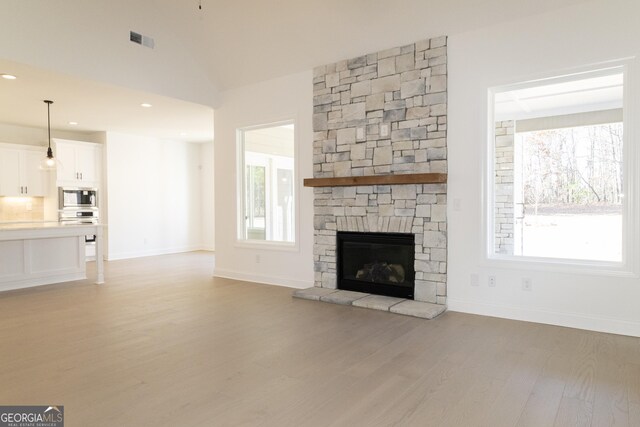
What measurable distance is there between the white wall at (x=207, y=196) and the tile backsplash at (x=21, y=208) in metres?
3.58

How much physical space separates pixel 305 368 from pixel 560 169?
3438 mm

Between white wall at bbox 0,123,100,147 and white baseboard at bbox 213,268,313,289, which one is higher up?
white wall at bbox 0,123,100,147

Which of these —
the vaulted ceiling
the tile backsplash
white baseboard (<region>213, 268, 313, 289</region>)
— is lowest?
white baseboard (<region>213, 268, 313, 289</region>)

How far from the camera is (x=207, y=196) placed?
10773 mm

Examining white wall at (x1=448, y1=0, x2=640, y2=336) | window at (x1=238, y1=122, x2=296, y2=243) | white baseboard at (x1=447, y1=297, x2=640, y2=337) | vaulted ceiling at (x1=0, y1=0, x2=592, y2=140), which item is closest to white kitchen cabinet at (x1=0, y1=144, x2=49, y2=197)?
vaulted ceiling at (x1=0, y1=0, x2=592, y2=140)

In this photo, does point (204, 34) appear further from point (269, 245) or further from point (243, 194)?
point (269, 245)

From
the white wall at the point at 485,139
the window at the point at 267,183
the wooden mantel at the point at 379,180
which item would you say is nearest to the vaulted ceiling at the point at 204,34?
the white wall at the point at 485,139

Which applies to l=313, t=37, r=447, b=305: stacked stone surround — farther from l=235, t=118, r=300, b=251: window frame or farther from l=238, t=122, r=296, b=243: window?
l=238, t=122, r=296, b=243: window

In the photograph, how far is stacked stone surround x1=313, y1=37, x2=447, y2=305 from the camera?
15.3 ft

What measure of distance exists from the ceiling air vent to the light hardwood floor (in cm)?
343

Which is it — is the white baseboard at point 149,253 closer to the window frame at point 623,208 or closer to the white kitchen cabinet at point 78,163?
the white kitchen cabinet at point 78,163

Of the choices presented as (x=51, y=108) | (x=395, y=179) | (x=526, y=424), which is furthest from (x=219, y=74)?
(x=526, y=424)

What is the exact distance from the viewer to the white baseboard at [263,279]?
19.2 feet

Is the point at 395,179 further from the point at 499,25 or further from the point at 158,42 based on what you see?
the point at 158,42
